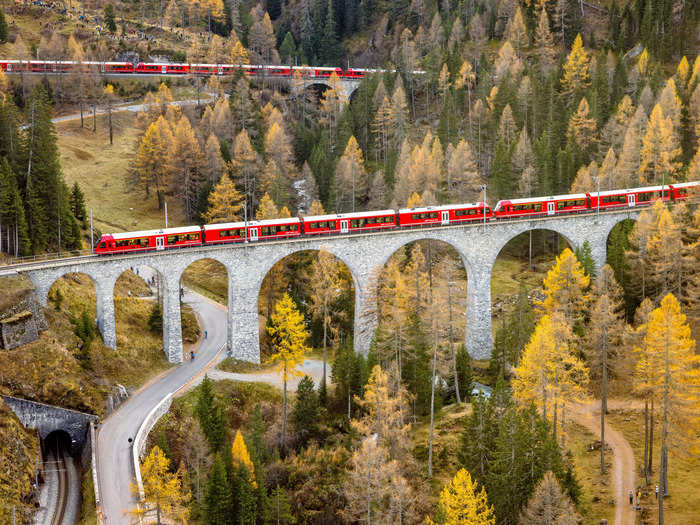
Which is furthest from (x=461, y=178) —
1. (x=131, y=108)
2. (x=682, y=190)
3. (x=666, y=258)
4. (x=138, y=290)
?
(x=131, y=108)

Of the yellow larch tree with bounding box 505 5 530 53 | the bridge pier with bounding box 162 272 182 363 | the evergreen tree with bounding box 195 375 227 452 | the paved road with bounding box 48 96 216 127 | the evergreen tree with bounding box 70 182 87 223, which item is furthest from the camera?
the yellow larch tree with bounding box 505 5 530 53

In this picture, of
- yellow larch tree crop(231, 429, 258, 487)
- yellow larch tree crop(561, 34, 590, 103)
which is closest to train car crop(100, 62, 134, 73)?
yellow larch tree crop(561, 34, 590, 103)

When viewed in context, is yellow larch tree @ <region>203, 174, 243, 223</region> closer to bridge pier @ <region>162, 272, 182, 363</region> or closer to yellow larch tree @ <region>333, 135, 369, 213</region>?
yellow larch tree @ <region>333, 135, 369, 213</region>

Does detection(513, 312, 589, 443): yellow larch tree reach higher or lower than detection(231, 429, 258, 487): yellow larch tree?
higher

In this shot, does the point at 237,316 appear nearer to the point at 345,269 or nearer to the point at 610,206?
the point at 345,269

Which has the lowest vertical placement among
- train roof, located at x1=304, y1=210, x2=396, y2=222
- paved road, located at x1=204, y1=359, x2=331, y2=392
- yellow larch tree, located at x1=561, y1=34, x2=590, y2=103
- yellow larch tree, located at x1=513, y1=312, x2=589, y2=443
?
paved road, located at x1=204, y1=359, x2=331, y2=392

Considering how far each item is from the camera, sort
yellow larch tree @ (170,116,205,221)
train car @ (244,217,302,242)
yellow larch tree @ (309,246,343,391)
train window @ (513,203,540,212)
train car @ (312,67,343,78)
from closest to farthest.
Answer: yellow larch tree @ (309,246,343,391)
train car @ (244,217,302,242)
train window @ (513,203,540,212)
yellow larch tree @ (170,116,205,221)
train car @ (312,67,343,78)

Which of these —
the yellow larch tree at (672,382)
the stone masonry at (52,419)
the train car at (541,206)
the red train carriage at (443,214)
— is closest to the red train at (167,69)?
the train car at (541,206)

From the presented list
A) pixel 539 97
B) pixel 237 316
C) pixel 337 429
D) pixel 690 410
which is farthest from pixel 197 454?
pixel 539 97
